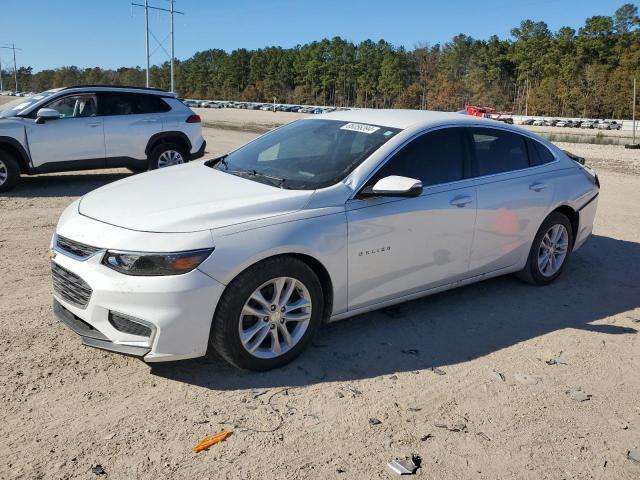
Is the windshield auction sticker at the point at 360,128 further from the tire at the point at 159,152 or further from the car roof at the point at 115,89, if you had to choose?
the car roof at the point at 115,89

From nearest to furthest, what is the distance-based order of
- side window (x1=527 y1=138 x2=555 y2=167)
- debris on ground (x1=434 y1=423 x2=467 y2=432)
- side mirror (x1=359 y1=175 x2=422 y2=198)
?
debris on ground (x1=434 y1=423 x2=467 y2=432)
side mirror (x1=359 y1=175 x2=422 y2=198)
side window (x1=527 y1=138 x2=555 y2=167)

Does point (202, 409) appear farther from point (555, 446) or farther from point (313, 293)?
point (555, 446)

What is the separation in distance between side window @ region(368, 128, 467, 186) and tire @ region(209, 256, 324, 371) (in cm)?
96

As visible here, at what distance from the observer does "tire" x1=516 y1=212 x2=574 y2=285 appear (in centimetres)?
584

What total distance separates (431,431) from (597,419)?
1070mm

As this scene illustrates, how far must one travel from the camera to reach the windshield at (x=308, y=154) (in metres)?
4.50

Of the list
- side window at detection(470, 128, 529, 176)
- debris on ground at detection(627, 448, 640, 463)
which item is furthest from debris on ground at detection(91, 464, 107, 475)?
side window at detection(470, 128, 529, 176)

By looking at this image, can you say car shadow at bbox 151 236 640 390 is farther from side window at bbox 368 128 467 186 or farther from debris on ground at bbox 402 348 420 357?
side window at bbox 368 128 467 186

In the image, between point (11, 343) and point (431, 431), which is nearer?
point (431, 431)

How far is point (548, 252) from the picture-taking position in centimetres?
600

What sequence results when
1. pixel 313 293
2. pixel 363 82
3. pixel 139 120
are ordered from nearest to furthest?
pixel 313 293
pixel 139 120
pixel 363 82

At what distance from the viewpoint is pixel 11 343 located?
4.34 m

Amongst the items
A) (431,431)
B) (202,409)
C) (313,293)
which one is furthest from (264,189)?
(431,431)

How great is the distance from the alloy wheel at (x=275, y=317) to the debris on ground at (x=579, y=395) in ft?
5.86
